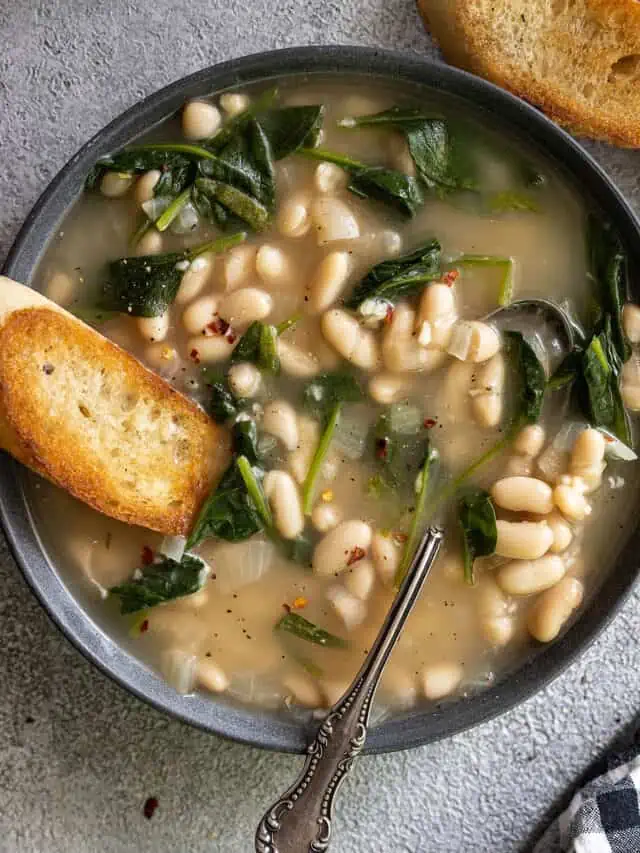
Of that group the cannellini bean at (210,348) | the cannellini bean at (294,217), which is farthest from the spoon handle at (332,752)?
the cannellini bean at (294,217)

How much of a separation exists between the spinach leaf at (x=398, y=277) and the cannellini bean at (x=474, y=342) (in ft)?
0.45

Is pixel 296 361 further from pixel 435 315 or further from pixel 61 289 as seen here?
pixel 61 289

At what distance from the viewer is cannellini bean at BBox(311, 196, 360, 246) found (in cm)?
231

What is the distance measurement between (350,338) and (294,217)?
0.97 ft

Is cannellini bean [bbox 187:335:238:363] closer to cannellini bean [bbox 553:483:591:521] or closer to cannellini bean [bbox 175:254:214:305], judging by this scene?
cannellini bean [bbox 175:254:214:305]

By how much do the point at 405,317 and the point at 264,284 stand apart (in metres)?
0.33

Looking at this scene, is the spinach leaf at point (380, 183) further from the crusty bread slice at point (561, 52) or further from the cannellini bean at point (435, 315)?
the crusty bread slice at point (561, 52)

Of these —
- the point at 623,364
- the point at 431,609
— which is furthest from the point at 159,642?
the point at 623,364

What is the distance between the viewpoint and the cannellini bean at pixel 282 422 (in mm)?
2297

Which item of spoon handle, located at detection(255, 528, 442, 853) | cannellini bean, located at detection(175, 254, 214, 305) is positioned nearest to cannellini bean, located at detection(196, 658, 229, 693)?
spoon handle, located at detection(255, 528, 442, 853)

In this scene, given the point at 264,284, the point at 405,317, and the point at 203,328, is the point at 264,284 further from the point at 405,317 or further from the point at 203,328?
the point at 405,317

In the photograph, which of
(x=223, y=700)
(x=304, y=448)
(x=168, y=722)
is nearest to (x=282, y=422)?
(x=304, y=448)

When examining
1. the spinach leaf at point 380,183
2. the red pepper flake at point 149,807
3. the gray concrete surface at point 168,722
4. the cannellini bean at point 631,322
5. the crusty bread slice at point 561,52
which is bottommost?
the red pepper flake at point 149,807

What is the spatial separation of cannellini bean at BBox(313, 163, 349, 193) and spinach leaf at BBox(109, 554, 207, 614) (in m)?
0.89
